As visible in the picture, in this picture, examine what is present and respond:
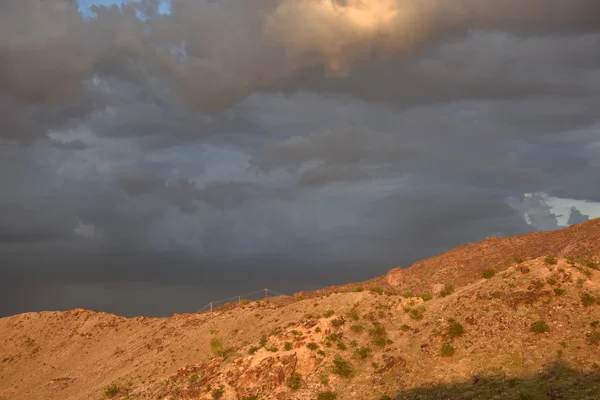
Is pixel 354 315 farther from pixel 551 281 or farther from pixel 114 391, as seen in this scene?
pixel 114 391

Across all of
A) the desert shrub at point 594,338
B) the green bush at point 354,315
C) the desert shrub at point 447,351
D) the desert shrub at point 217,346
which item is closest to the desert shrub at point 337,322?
Result: the green bush at point 354,315

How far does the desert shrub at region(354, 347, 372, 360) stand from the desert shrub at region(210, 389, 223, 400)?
10.3 metres

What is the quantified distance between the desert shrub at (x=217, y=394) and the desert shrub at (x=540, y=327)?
22503 millimetres

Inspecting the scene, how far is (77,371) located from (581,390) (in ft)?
197

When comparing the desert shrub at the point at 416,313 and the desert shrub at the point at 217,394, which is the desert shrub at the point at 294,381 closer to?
the desert shrub at the point at 217,394

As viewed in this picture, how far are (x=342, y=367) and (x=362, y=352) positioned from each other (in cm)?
223

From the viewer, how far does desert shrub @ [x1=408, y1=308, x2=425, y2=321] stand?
152 feet

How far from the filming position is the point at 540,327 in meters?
39.3

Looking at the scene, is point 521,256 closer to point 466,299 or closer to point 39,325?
point 466,299

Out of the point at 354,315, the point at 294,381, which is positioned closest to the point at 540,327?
the point at 354,315

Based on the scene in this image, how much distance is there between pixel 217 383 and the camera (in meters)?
43.4

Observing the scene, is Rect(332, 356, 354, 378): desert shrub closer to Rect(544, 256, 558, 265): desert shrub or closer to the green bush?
the green bush

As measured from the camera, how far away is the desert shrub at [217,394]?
138ft

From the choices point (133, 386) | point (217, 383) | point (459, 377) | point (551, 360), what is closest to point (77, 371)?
point (133, 386)
